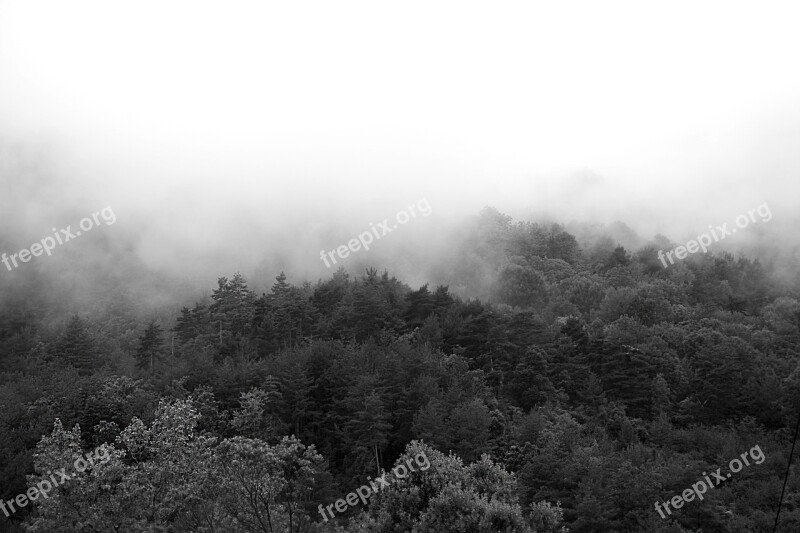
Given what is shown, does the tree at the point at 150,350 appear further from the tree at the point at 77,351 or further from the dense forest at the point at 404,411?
the tree at the point at 77,351

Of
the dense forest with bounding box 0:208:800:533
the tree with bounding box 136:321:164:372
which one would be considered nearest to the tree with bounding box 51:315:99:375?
the dense forest with bounding box 0:208:800:533

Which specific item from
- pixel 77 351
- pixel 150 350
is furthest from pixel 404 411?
pixel 77 351

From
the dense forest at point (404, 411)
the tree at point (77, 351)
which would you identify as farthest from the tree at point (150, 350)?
the tree at point (77, 351)

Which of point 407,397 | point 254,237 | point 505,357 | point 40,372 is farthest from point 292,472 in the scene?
point 254,237

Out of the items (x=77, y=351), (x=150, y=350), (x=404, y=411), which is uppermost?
(x=77, y=351)

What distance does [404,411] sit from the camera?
5219cm

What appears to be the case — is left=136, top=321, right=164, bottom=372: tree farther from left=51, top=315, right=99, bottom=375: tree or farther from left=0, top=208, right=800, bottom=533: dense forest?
left=51, top=315, right=99, bottom=375: tree

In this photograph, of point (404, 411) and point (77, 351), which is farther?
point (77, 351)

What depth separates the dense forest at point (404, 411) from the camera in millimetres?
26641

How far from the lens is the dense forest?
26641mm

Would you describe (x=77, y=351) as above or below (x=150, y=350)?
above

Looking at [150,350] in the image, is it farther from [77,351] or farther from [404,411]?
[404,411]

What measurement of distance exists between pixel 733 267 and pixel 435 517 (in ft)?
366

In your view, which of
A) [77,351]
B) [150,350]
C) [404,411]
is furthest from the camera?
[150,350]
